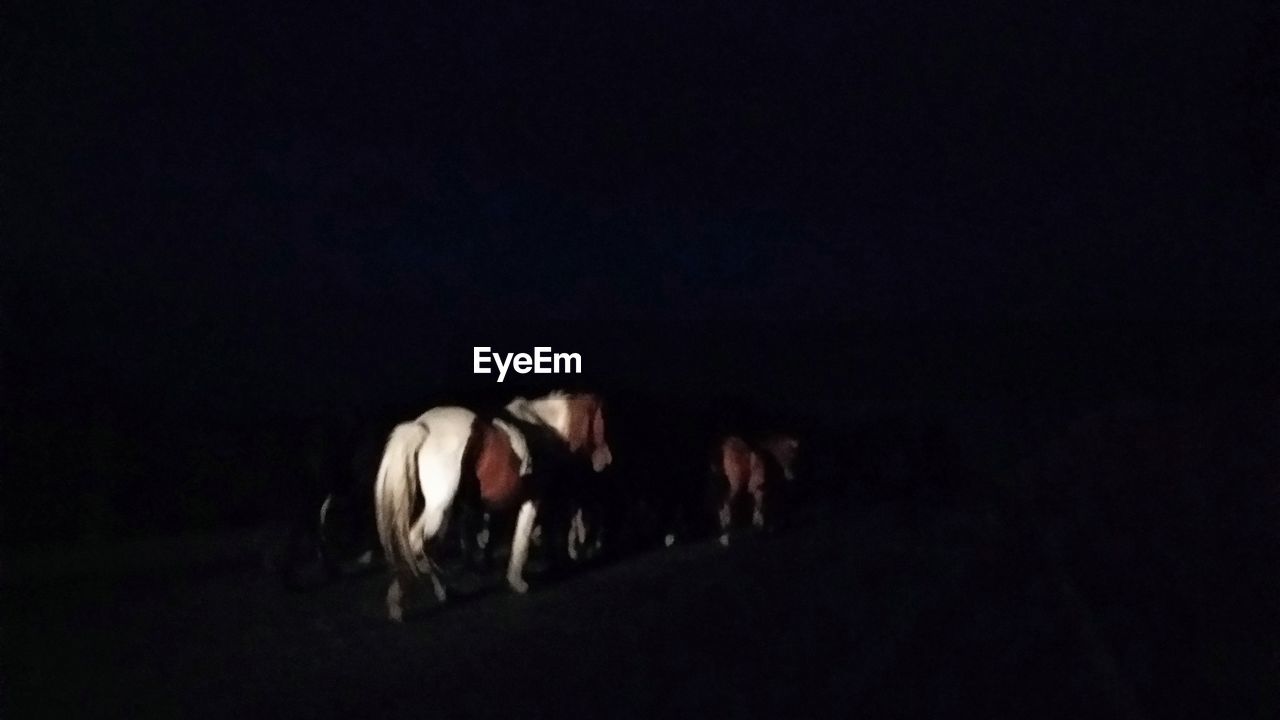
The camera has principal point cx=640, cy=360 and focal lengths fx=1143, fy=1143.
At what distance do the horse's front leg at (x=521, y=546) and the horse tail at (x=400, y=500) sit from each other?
160 mm

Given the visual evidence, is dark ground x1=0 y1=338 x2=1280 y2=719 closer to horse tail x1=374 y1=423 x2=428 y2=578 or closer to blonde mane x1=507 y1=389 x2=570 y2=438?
horse tail x1=374 y1=423 x2=428 y2=578

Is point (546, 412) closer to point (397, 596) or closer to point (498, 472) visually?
point (498, 472)

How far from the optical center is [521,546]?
1875 mm

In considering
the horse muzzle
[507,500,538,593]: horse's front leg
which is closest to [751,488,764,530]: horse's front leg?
the horse muzzle

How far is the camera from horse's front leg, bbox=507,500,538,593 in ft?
6.06

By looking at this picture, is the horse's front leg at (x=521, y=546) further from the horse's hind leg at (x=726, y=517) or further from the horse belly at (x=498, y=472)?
the horse's hind leg at (x=726, y=517)

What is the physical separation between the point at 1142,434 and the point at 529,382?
1.02 meters

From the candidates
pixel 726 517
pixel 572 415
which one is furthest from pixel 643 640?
pixel 572 415

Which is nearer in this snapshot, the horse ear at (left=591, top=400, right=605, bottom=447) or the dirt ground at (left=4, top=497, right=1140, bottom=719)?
the dirt ground at (left=4, top=497, right=1140, bottom=719)

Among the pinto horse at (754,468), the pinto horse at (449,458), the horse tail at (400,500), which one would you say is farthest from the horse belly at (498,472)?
the pinto horse at (754,468)

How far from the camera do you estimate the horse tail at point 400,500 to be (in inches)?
68.8

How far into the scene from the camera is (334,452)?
1.72 m

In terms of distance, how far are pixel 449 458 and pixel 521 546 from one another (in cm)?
21

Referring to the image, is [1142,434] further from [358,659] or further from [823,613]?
[358,659]
